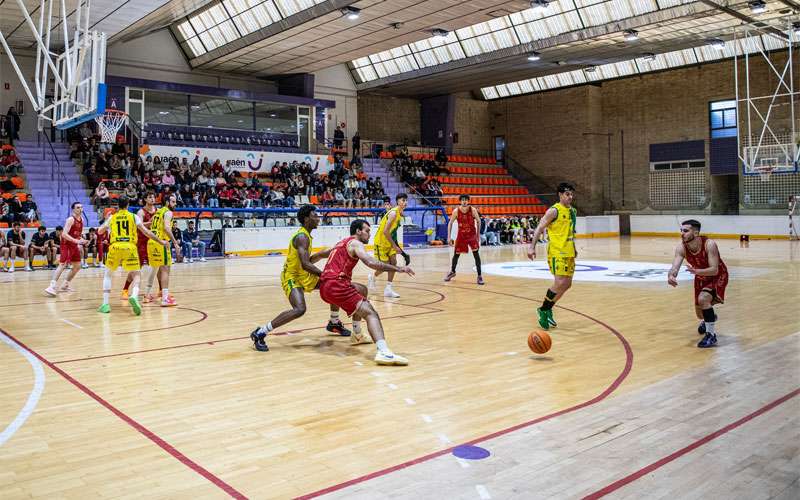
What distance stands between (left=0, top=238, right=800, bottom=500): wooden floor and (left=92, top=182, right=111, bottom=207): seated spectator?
39.8ft

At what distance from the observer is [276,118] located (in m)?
31.8

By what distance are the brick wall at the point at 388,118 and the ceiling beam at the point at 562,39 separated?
10.7 ft

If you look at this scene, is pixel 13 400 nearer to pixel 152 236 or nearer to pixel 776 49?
pixel 152 236

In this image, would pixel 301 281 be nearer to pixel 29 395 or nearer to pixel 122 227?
pixel 29 395

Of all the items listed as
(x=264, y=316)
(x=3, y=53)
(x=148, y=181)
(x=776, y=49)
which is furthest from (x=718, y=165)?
(x=3, y=53)

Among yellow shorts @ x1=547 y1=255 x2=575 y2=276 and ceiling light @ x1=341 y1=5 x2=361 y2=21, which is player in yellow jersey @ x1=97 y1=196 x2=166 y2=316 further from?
ceiling light @ x1=341 y1=5 x2=361 y2=21

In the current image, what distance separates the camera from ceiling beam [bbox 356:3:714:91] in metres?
22.0

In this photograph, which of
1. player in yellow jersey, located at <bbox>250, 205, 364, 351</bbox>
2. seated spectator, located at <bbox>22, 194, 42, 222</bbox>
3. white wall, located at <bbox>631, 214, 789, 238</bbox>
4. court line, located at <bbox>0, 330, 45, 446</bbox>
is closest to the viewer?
court line, located at <bbox>0, 330, 45, 446</bbox>

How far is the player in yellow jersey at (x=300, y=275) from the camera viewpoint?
6820 millimetres

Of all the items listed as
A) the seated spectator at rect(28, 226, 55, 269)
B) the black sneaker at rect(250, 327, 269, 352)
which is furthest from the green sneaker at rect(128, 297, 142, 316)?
the seated spectator at rect(28, 226, 55, 269)

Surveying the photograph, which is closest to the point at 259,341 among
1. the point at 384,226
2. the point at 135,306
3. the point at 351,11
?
the point at 135,306

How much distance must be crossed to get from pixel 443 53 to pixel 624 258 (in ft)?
52.3

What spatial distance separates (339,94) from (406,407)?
31117 mm

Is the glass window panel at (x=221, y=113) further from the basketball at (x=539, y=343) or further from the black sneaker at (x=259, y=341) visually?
the basketball at (x=539, y=343)
